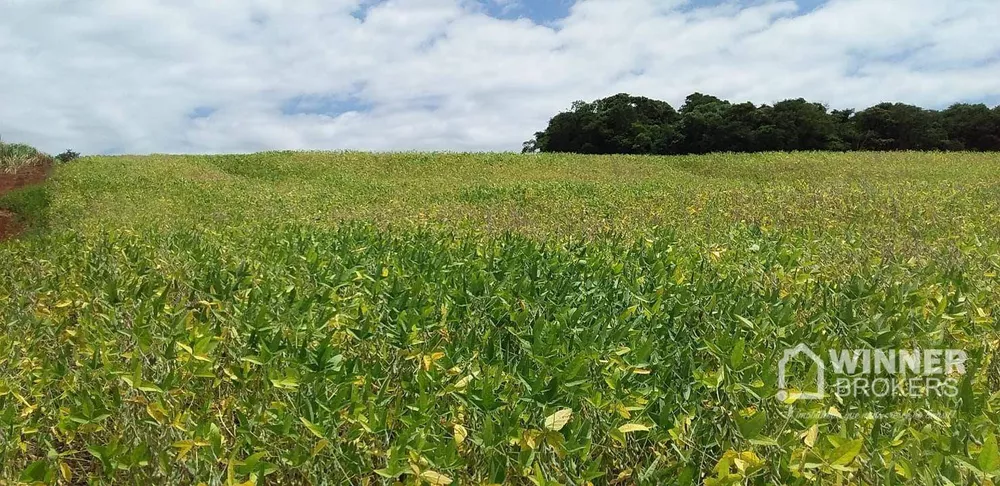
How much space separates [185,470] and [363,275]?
1.93 meters

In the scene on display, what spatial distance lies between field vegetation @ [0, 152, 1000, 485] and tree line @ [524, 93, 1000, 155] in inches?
1726

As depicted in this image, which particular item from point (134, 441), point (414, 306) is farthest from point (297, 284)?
point (134, 441)

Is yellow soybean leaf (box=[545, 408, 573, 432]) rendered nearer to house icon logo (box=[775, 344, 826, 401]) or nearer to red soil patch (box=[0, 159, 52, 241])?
house icon logo (box=[775, 344, 826, 401])

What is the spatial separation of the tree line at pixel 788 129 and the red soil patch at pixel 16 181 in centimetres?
4211

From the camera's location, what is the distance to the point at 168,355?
2158 millimetres

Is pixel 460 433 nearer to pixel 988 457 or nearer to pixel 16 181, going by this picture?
pixel 988 457

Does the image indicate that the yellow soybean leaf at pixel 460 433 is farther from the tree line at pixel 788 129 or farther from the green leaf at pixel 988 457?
the tree line at pixel 788 129

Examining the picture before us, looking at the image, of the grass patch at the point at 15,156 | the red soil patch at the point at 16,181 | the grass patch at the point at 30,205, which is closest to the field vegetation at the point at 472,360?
the grass patch at the point at 30,205

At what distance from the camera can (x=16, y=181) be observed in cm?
2402

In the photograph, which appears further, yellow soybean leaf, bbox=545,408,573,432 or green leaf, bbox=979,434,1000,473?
yellow soybean leaf, bbox=545,408,573,432

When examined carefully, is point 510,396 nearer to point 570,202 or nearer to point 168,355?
point 168,355

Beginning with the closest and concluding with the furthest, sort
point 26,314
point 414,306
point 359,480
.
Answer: point 359,480 < point 414,306 < point 26,314

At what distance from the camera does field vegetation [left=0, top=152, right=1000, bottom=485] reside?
177 cm

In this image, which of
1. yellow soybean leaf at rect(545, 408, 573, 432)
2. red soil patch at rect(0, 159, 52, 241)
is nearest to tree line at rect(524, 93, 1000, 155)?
red soil patch at rect(0, 159, 52, 241)
